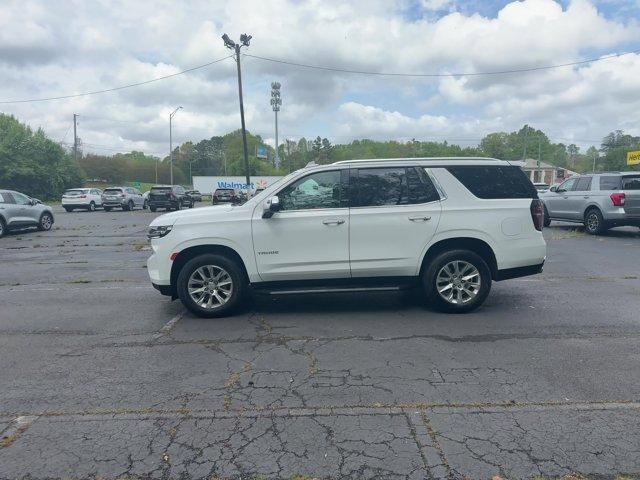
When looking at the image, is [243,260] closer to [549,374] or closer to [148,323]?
[148,323]

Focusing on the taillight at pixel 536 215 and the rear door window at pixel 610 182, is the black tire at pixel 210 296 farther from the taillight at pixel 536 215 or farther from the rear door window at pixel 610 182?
the rear door window at pixel 610 182

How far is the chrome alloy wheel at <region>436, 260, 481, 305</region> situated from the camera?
607 centimetres

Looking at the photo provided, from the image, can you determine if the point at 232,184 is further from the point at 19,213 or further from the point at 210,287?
the point at 210,287

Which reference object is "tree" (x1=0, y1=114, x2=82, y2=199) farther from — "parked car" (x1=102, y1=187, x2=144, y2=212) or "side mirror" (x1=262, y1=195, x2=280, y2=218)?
"side mirror" (x1=262, y1=195, x2=280, y2=218)

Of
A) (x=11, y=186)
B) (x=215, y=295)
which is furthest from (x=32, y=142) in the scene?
(x=215, y=295)

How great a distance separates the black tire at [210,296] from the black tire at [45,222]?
50.0 ft

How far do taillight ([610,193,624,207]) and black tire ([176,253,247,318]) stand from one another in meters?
12.3

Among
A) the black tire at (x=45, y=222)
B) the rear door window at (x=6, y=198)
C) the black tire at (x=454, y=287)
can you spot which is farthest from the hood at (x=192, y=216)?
the black tire at (x=45, y=222)

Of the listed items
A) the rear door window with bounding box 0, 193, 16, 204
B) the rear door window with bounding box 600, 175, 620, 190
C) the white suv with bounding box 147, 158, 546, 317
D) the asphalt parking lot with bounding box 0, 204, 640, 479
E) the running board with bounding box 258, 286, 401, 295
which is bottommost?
the asphalt parking lot with bounding box 0, 204, 640, 479

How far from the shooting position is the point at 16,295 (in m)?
7.75

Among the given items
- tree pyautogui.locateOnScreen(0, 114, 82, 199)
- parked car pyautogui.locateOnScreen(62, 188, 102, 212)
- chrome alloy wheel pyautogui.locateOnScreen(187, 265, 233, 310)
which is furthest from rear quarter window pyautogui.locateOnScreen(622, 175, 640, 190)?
tree pyautogui.locateOnScreen(0, 114, 82, 199)

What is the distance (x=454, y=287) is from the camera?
20.0 feet

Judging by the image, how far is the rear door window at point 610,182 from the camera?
14.1m

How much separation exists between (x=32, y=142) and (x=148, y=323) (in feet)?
185
